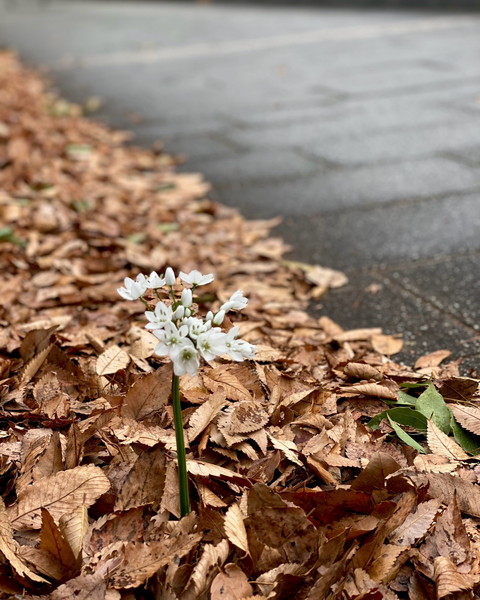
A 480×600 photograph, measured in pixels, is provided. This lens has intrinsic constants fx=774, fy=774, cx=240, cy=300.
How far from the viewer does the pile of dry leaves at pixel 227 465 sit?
1.24 metres

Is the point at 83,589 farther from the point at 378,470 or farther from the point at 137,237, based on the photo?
the point at 137,237

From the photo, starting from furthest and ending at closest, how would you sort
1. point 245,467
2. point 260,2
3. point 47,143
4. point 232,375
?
point 260,2
point 47,143
point 232,375
point 245,467

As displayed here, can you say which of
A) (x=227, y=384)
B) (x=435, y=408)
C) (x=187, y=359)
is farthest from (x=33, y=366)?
(x=435, y=408)

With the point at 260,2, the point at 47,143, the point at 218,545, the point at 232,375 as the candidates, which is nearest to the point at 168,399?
the point at 232,375

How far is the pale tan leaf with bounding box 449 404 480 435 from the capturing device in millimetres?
1586

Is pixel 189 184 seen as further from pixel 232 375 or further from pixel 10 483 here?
pixel 10 483

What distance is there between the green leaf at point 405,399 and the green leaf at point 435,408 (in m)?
0.03

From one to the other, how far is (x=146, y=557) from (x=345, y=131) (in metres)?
3.66

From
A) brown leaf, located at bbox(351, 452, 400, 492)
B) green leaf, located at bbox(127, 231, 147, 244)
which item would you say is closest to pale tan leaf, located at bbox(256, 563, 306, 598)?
brown leaf, located at bbox(351, 452, 400, 492)

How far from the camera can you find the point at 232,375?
5.81 feet

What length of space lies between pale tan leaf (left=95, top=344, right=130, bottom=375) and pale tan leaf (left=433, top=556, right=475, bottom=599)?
2.84 ft

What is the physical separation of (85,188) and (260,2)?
955 centimetres

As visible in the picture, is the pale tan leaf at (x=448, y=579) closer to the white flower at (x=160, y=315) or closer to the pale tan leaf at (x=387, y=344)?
the white flower at (x=160, y=315)

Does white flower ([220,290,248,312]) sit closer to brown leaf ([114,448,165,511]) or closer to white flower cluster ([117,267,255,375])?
white flower cluster ([117,267,255,375])
